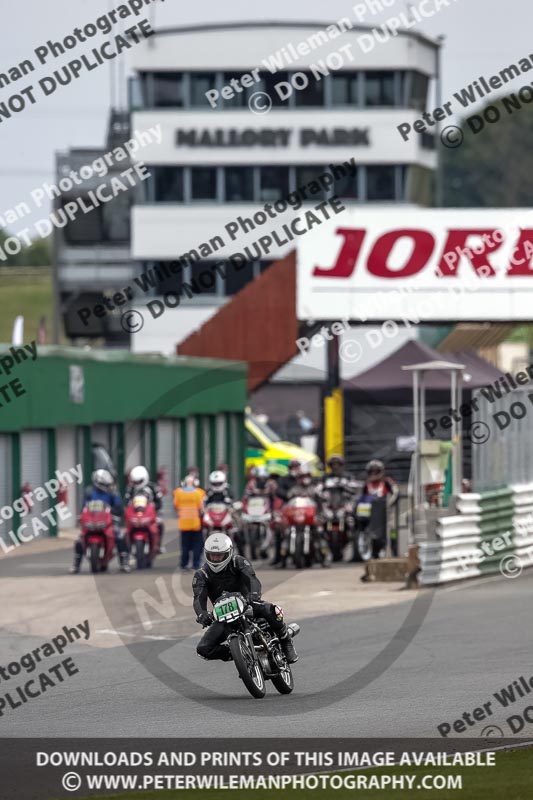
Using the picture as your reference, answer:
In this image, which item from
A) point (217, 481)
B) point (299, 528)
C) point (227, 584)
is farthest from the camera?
point (299, 528)

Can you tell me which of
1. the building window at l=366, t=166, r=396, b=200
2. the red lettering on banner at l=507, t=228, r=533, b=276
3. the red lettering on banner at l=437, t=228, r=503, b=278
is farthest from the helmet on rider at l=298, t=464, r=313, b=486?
the building window at l=366, t=166, r=396, b=200

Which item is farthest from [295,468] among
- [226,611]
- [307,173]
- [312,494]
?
[307,173]

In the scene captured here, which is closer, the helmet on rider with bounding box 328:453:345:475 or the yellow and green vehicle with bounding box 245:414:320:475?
the helmet on rider with bounding box 328:453:345:475

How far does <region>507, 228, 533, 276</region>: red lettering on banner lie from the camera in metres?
34.1

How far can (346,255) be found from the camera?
34.0 meters

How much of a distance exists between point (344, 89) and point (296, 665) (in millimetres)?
57007

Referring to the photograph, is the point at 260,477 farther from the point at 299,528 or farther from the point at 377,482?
the point at 299,528

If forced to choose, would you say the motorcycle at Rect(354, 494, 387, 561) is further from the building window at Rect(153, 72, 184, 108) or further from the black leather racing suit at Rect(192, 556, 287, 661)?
the building window at Rect(153, 72, 184, 108)

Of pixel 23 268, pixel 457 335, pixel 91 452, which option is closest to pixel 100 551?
pixel 91 452

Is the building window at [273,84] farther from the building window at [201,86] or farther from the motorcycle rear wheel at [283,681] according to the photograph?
the motorcycle rear wheel at [283,681]

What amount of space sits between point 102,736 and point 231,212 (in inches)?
2330

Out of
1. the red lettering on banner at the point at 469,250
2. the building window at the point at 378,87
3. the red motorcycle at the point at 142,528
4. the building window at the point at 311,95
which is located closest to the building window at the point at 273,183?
the building window at the point at 311,95

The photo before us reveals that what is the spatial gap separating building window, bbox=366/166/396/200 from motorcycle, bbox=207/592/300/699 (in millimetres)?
57324

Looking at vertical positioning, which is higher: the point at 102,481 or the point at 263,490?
the point at 102,481
